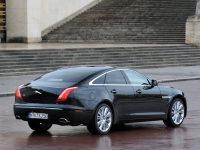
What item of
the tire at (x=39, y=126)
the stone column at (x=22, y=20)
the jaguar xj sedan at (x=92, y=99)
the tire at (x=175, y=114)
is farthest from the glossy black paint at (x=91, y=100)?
the stone column at (x=22, y=20)

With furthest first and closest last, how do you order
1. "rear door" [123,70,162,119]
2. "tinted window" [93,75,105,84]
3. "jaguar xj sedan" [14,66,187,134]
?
"rear door" [123,70,162,119] → "tinted window" [93,75,105,84] → "jaguar xj sedan" [14,66,187,134]

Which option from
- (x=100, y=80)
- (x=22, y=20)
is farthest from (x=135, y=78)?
(x=22, y=20)

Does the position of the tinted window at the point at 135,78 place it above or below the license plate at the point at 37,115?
above

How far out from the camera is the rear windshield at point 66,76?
11.2m

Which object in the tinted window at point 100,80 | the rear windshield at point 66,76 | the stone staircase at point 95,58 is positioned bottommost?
the stone staircase at point 95,58

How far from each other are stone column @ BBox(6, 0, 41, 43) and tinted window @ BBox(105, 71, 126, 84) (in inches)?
1244

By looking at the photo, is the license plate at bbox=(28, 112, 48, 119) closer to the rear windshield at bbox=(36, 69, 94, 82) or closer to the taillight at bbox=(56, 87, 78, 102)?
the taillight at bbox=(56, 87, 78, 102)

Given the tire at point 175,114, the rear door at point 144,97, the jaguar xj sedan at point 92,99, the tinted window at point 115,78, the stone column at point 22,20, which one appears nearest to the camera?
the jaguar xj sedan at point 92,99

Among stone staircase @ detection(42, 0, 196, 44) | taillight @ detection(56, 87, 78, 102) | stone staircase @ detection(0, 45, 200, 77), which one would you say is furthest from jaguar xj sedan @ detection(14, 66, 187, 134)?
stone staircase @ detection(42, 0, 196, 44)

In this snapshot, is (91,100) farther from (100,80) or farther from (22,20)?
(22,20)

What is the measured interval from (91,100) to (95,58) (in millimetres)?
20270

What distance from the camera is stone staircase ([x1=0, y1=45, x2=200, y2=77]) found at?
2758 centimetres

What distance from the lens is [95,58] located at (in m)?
31.1

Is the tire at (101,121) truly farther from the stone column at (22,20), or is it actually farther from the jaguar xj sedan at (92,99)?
the stone column at (22,20)
